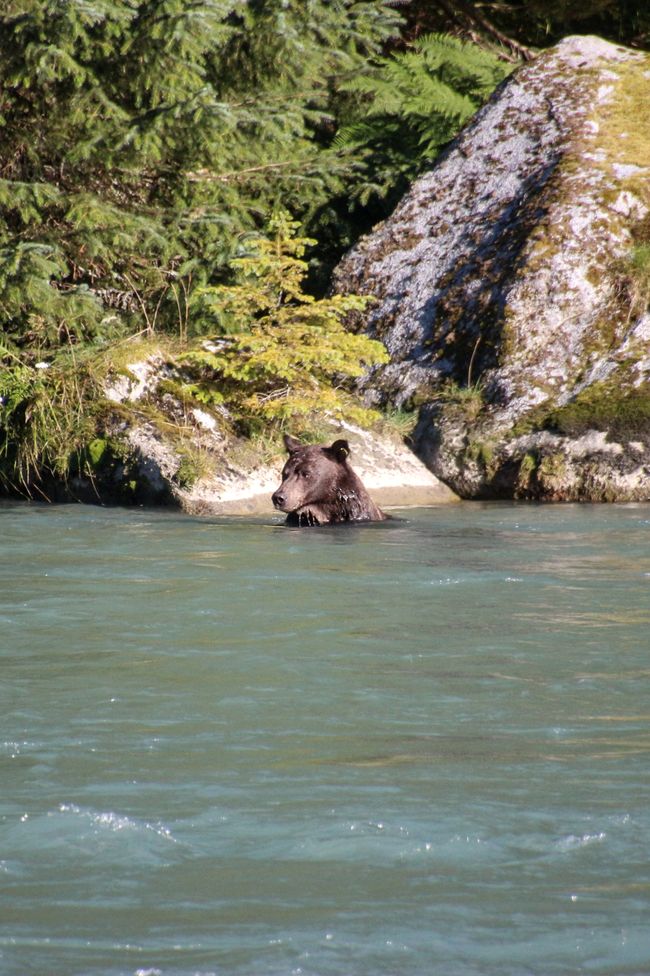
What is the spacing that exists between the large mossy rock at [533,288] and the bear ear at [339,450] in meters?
2.49

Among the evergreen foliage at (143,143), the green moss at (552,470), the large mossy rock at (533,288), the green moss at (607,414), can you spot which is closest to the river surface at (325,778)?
the green moss at (552,470)

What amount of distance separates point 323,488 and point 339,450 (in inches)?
12.2

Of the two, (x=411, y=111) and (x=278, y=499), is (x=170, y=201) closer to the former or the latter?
(x=411, y=111)

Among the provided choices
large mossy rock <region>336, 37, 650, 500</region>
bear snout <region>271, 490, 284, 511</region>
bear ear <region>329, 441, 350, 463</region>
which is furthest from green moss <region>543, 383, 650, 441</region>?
bear snout <region>271, 490, 284, 511</region>

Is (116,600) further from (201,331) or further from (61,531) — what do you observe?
(201,331)

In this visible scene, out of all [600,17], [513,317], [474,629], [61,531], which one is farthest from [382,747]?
[600,17]

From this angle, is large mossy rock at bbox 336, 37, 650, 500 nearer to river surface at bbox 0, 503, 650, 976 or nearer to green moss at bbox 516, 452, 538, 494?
green moss at bbox 516, 452, 538, 494

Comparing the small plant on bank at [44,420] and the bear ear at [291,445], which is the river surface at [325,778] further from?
the small plant on bank at [44,420]

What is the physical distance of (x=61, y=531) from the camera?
8344 millimetres

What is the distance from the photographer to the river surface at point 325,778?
2207 mm

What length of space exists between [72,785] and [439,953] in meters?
1.17

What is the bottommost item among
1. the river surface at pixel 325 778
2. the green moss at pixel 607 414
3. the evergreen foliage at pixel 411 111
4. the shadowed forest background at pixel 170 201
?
the river surface at pixel 325 778

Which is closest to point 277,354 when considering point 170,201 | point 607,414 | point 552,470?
point 552,470

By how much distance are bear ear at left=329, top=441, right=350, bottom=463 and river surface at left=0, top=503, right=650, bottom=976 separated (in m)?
2.95
